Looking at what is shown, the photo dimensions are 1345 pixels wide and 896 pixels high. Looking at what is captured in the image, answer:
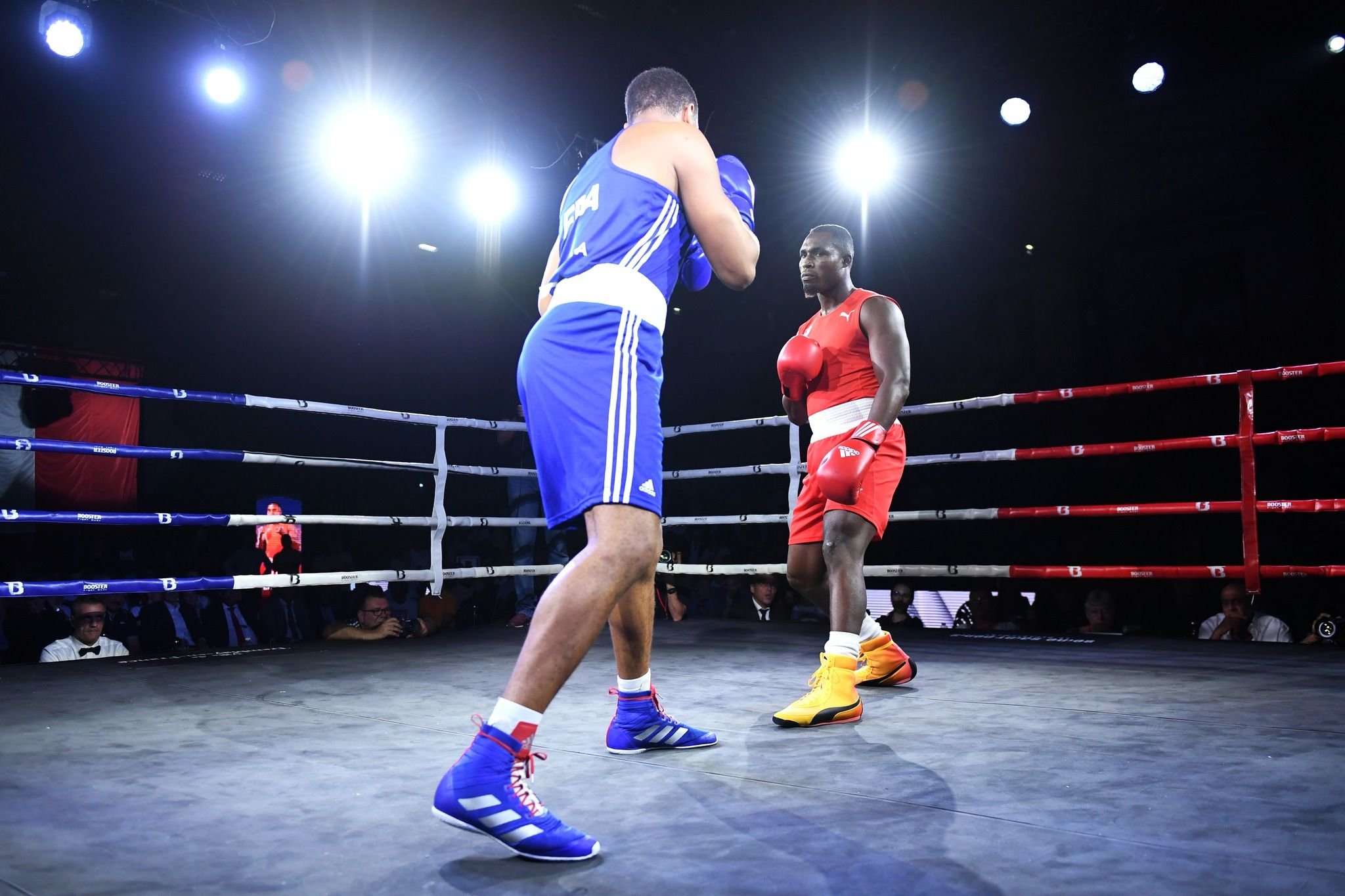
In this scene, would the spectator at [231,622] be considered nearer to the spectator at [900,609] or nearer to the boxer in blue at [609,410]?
the spectator at [900,609]

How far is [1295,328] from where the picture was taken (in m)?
8.41

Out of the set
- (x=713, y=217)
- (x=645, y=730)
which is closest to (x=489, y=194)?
(x=713, y=217)

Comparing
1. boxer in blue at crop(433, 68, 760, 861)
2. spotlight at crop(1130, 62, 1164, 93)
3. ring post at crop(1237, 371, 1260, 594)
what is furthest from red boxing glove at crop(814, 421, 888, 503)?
spotlight at crop(1130, 62, 1164, 93)

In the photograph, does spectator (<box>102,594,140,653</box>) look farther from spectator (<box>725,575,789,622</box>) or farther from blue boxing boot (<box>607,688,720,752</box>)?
blue boxing boot (<box>607,688,720,752</box>)

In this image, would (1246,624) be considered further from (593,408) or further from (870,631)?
(593,408)

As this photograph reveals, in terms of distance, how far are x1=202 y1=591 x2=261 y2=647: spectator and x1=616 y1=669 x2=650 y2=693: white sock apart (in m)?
4.73

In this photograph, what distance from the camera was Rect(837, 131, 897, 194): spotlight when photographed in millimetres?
7359

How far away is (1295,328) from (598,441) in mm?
8965

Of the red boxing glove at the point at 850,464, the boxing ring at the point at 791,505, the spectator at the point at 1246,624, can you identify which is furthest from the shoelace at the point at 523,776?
the spectator at the point at 1246,624

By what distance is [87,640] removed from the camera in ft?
13.0

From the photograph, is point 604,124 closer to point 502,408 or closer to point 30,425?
point 502,408

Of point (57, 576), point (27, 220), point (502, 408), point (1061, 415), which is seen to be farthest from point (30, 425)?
point (1061, 415)

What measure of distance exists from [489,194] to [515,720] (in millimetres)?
6624

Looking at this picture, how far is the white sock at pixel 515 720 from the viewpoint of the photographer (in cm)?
133
